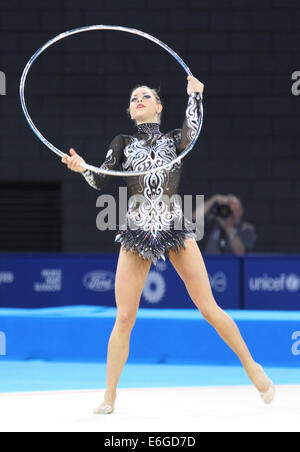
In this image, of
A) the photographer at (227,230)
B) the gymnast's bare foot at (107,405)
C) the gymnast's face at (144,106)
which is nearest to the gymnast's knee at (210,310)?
the gymnast's bare foot at (107,405)

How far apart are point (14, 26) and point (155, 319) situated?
584cm

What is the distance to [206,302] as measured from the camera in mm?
4215

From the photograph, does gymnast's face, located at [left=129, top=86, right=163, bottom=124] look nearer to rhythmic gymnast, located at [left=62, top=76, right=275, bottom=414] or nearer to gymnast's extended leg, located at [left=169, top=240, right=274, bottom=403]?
rhythmic gymnast, located at [left=62, top=76, right=275, bottom=414]

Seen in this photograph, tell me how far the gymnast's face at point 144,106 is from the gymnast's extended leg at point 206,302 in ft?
2.30

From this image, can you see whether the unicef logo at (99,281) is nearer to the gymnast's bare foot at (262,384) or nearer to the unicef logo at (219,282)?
the unicef logo at (219,282)

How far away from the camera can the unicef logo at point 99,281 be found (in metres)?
8.20

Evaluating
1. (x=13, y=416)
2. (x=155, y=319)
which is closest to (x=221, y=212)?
(x=155, y=319)

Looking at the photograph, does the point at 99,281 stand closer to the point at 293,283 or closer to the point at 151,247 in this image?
the point at 293,283

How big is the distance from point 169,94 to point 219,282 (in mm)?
3467

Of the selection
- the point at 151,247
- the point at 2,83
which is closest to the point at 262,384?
the point at 151,247

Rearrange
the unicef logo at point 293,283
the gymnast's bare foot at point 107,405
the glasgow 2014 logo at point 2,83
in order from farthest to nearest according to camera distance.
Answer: the glasgow 2014 logo at point 2,83 < the unicef logo at point 293,283 < the gymnast's bare foot at point 107,405

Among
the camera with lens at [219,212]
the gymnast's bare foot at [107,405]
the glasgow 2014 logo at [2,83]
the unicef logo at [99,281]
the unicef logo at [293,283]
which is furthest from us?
the glasgow 2014 logo at [2,83]

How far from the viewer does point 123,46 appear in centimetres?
1061

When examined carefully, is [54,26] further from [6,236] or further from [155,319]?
[155,319]
